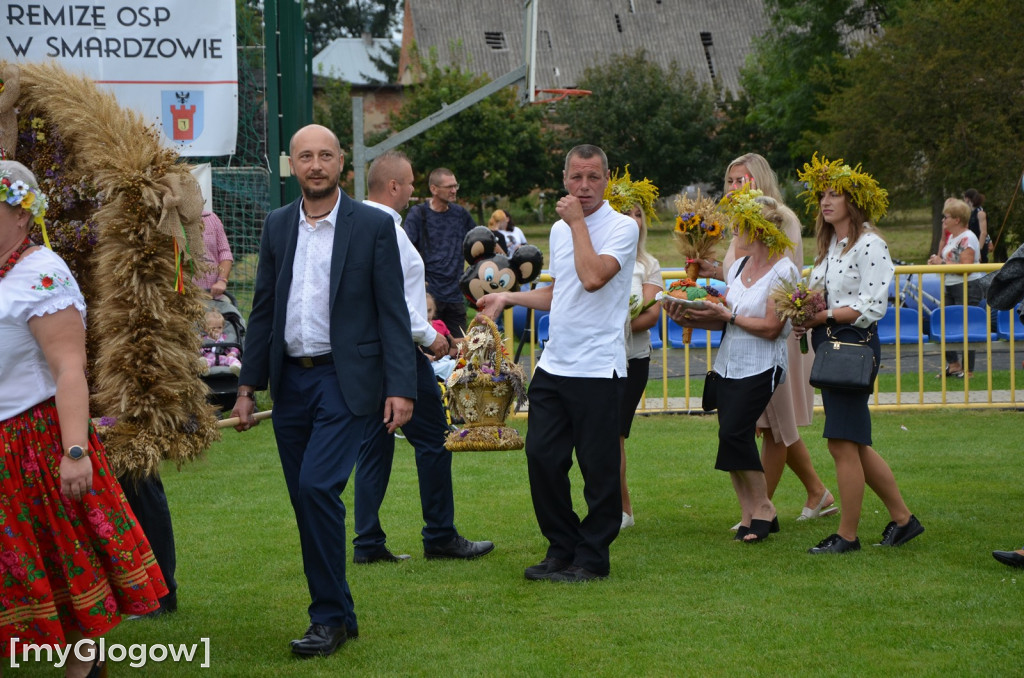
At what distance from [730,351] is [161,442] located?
3238 mm

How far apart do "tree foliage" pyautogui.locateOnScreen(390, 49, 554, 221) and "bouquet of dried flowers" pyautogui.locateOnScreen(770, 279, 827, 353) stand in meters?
30.0

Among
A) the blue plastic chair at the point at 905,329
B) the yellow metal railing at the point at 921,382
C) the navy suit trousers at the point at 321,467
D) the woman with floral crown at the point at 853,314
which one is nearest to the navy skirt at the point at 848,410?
the woman with floral crown at the point at 853,314

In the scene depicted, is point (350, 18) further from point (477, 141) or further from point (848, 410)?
point (848, 410)

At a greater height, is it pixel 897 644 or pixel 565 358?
pixel 565 358

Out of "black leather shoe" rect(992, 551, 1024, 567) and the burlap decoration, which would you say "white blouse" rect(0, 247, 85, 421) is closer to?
the burlap decoration

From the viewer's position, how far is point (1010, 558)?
584 cm

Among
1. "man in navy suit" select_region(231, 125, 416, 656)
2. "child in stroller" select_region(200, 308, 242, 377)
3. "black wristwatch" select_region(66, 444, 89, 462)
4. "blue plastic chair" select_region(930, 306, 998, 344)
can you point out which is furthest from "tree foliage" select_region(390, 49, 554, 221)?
"black wristwatch" select_region(66, 444, 89, 462)

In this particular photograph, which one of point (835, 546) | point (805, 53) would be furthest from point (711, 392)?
point (805, 53)

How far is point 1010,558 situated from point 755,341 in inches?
66.6

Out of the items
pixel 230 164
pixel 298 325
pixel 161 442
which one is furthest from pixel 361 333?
pixel 230 164

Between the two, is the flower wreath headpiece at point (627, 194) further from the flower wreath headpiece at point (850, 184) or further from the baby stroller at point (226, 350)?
the baby stroller at point (226, 350)

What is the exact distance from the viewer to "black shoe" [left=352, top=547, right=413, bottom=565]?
628 centimetres

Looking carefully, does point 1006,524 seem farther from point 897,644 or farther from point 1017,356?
→ point 1017,356

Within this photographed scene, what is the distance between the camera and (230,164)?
1102 cm
